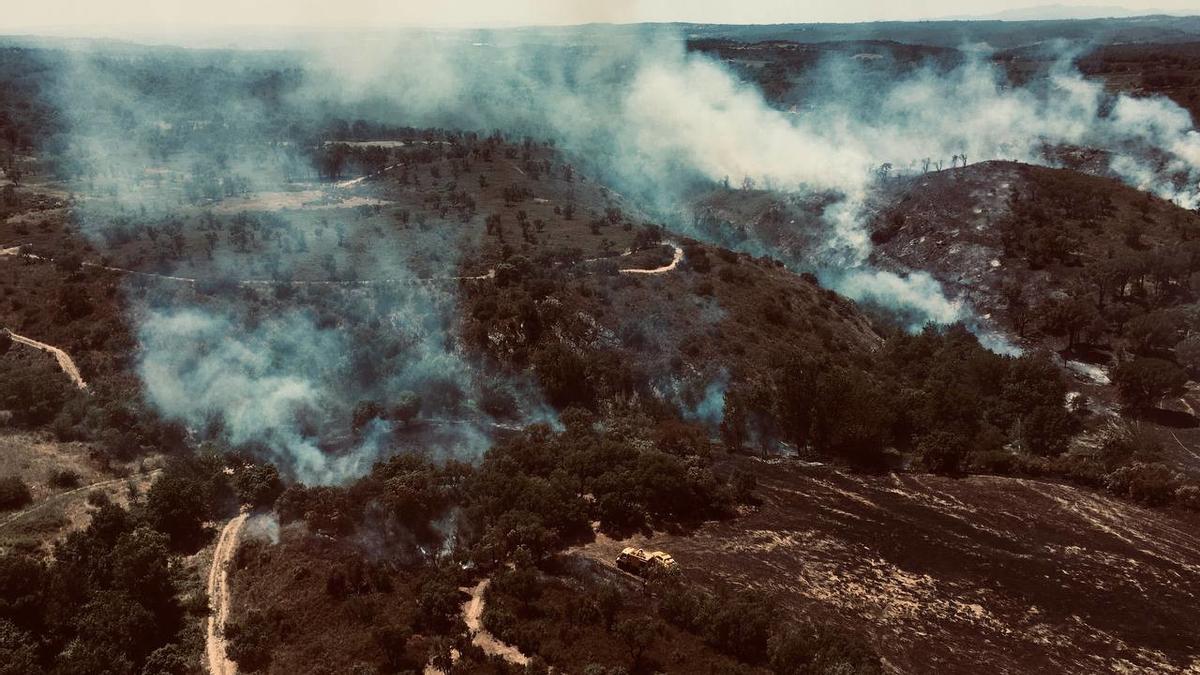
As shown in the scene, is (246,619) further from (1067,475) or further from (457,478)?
(1067,475)

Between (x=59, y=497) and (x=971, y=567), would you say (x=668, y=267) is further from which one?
(x=59, y=497)

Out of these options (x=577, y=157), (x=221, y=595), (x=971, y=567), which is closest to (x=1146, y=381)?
(x=971, y=567)

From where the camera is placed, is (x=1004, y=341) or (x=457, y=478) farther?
(x=1004, y=341)

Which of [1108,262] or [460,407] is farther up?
[1108,262]

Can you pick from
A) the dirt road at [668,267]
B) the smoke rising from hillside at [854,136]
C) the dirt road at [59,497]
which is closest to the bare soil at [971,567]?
the dirt road at [59,497]

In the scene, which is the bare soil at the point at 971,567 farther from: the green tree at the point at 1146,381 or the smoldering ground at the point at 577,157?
the smoldering ground at the point at 577,157

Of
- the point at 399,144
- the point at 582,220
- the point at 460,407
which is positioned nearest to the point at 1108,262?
the point at 582,220
